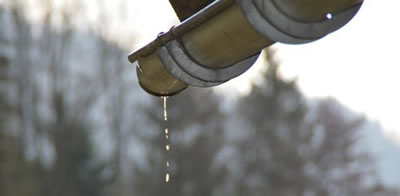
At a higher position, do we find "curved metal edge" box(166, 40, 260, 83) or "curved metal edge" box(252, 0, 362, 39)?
"curved metal edge" box(166, 40, 260, 83)

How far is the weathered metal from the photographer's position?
2.37 m

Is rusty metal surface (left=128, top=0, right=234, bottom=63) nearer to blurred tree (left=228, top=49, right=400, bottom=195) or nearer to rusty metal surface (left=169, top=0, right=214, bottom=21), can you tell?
rusty metal surface (left=169, top=0, right=214, bottom=21)

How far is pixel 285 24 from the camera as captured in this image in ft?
7.77

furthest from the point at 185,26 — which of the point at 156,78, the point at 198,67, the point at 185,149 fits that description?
the point at 185,149

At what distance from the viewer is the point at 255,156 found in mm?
34156

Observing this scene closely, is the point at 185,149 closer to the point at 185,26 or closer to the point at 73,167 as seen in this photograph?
the point at 73,167

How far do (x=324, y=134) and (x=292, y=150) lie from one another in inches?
98.6

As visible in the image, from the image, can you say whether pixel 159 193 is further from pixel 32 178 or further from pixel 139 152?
pixel 32 178

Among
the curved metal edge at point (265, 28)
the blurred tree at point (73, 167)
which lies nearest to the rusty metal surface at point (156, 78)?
→ the curved metal edge at point (265, 28)

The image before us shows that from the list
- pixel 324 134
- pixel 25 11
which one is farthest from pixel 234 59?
pixel 324 134

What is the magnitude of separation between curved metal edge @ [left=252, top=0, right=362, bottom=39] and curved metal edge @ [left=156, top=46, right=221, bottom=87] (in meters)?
0.77

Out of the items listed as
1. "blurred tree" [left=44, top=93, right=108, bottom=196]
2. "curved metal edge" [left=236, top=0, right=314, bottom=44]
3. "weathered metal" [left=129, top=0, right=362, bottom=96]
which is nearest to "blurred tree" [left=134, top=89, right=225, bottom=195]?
"blurred tree" [left=44, top=93, right=108, bottom=196]

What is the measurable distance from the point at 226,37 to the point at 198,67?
346mm

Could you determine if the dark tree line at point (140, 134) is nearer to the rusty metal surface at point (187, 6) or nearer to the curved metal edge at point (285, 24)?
the rusty metal surface at point (187, 6)
